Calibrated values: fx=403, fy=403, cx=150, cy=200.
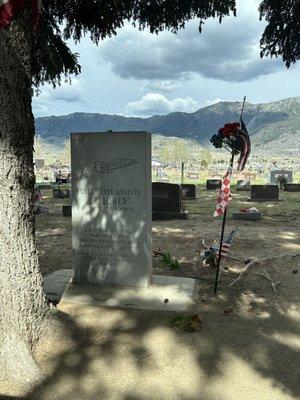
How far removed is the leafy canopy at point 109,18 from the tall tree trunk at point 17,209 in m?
4.30

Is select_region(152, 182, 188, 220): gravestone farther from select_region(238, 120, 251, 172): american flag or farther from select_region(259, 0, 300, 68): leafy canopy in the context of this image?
select_region(238, 120, 251, 172): american flag

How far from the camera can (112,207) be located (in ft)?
20.6

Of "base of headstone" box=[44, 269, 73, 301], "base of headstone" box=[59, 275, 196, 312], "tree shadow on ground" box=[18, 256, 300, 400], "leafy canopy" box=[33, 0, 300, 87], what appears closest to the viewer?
"tree shadow on ground" box=[18, 256, 300, 400]

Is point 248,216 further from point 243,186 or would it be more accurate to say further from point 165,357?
point 243,186

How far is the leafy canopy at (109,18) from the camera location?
335 inches

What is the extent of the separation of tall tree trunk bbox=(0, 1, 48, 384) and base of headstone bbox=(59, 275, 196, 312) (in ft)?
4.78

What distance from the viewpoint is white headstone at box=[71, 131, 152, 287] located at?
614 centimetres

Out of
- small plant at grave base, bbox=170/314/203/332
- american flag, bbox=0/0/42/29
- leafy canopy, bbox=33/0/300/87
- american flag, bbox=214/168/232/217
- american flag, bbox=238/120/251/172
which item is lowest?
small plant at grave base, bbox=170/314/203/332

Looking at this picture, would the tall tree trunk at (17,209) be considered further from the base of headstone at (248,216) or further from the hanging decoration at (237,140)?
the base of headstone at (248,216)

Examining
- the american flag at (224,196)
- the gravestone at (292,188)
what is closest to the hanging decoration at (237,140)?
the american flag at (224,196)

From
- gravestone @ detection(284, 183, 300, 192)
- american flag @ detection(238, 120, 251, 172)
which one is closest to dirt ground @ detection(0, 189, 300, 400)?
american flag @ detection(238, 120, 251, 172)

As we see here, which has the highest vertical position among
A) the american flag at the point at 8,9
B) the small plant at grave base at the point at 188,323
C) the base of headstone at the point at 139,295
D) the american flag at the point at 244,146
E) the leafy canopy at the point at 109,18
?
the leafy canopy at the point at 109,18

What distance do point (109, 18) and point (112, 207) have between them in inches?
181

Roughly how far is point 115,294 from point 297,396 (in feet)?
9.90
